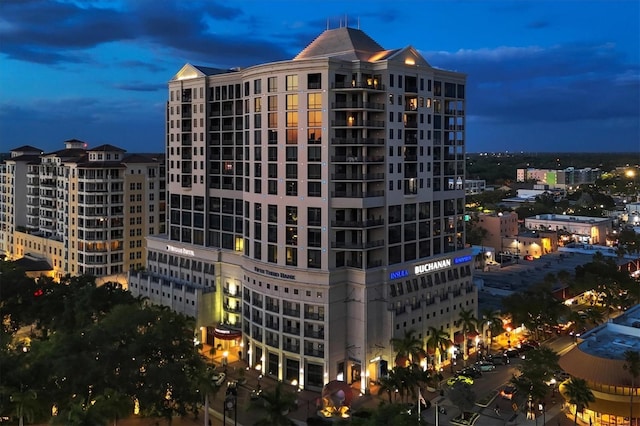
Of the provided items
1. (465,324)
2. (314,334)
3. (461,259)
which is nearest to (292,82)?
(314,334)

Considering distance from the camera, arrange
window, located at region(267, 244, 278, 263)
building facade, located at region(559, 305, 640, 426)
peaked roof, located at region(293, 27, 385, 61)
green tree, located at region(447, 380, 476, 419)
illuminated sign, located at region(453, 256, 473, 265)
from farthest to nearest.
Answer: illuminated sign, located at region(453, 256, 473, 265) < peaked roof, located at region(293, 27, 385, 61) < window, located at region(267, 244, 278, 263) < building facade, located at region(559, 305, 640, 426) < green tree, located at region(447, 380, 476, 419)

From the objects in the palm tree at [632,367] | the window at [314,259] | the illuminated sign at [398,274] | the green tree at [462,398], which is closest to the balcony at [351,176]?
the window at [314,259]

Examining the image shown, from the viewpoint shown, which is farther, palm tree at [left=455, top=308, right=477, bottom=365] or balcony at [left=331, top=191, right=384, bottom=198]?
palm tree at [left=455, top=308, right=477, bottom=365]

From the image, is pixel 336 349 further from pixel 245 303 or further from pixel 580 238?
pixel 580 238

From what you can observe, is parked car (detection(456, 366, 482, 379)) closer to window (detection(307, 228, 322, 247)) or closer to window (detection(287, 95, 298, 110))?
window (detection(307, 228, 322, 247))

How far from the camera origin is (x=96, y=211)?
360ft

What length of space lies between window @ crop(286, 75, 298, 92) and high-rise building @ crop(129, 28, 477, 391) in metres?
0.14

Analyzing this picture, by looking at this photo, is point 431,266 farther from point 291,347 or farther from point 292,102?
point 292,102

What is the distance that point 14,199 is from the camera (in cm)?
13962

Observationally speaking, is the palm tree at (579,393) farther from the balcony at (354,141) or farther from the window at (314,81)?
the window at (314,81)

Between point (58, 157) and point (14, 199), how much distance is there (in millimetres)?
26418

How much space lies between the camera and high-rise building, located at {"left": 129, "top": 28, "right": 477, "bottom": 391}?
70.1 metres

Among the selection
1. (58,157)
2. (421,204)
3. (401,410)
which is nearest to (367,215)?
(421,204)

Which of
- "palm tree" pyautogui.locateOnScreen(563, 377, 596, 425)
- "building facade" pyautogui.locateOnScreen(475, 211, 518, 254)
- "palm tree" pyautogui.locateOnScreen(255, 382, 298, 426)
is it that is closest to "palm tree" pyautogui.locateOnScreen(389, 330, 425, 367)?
"palm tree" pyautogui.locateOnScreen(563, 377, 596, 425)
